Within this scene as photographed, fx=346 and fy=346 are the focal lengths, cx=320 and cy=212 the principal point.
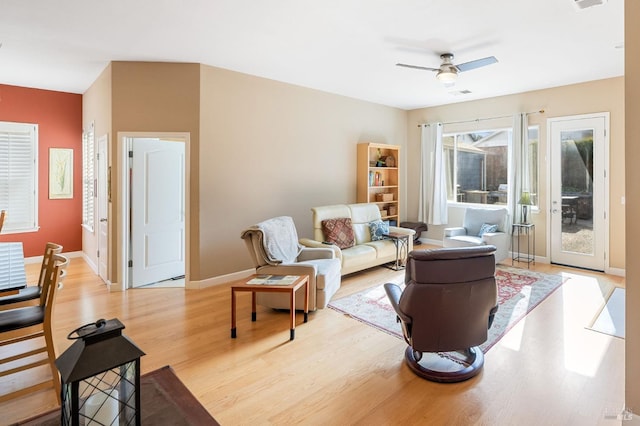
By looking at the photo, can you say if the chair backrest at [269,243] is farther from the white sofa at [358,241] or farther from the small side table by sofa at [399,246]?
the small side table by sofa at [399,246]

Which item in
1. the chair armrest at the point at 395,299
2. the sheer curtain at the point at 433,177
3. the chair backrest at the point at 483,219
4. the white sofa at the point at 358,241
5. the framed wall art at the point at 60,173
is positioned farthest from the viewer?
the sheer curtain at the point at 433,177

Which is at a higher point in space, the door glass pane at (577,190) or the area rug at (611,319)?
the door glass pane at (577,190)

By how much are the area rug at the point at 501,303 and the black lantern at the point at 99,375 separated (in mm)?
2656

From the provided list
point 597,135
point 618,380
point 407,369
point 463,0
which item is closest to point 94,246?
point 407,369

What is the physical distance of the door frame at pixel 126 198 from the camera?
14.8 ft

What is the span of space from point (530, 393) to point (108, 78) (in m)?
5.67

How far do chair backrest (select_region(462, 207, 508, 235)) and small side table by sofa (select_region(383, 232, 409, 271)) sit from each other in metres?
1.32

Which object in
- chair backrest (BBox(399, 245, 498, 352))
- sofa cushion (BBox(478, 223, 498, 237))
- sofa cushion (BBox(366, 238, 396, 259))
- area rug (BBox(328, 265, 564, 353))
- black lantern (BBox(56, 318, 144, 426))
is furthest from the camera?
sofa cushion (BBox(478, 223, 498, 237))

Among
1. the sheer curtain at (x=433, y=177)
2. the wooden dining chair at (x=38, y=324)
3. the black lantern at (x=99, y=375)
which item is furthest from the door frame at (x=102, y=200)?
the sheer curtain at (x=433, y=177)

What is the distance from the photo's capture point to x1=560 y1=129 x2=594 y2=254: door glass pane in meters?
5.54

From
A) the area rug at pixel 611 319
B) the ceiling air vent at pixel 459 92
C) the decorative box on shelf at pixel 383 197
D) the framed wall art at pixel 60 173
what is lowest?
the area rug at pixel 611 319

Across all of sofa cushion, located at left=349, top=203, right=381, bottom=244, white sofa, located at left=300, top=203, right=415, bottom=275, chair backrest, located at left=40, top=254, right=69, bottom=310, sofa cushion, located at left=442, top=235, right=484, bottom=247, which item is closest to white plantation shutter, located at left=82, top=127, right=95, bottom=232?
chair backrest, located at left=40, top=254, right=69, bottom=310

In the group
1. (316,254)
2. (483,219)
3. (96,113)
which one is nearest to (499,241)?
(483,219)

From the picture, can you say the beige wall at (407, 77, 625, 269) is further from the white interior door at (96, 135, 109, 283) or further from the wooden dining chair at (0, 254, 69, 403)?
the wooden dining chair at (0, 254, 69, 403)
